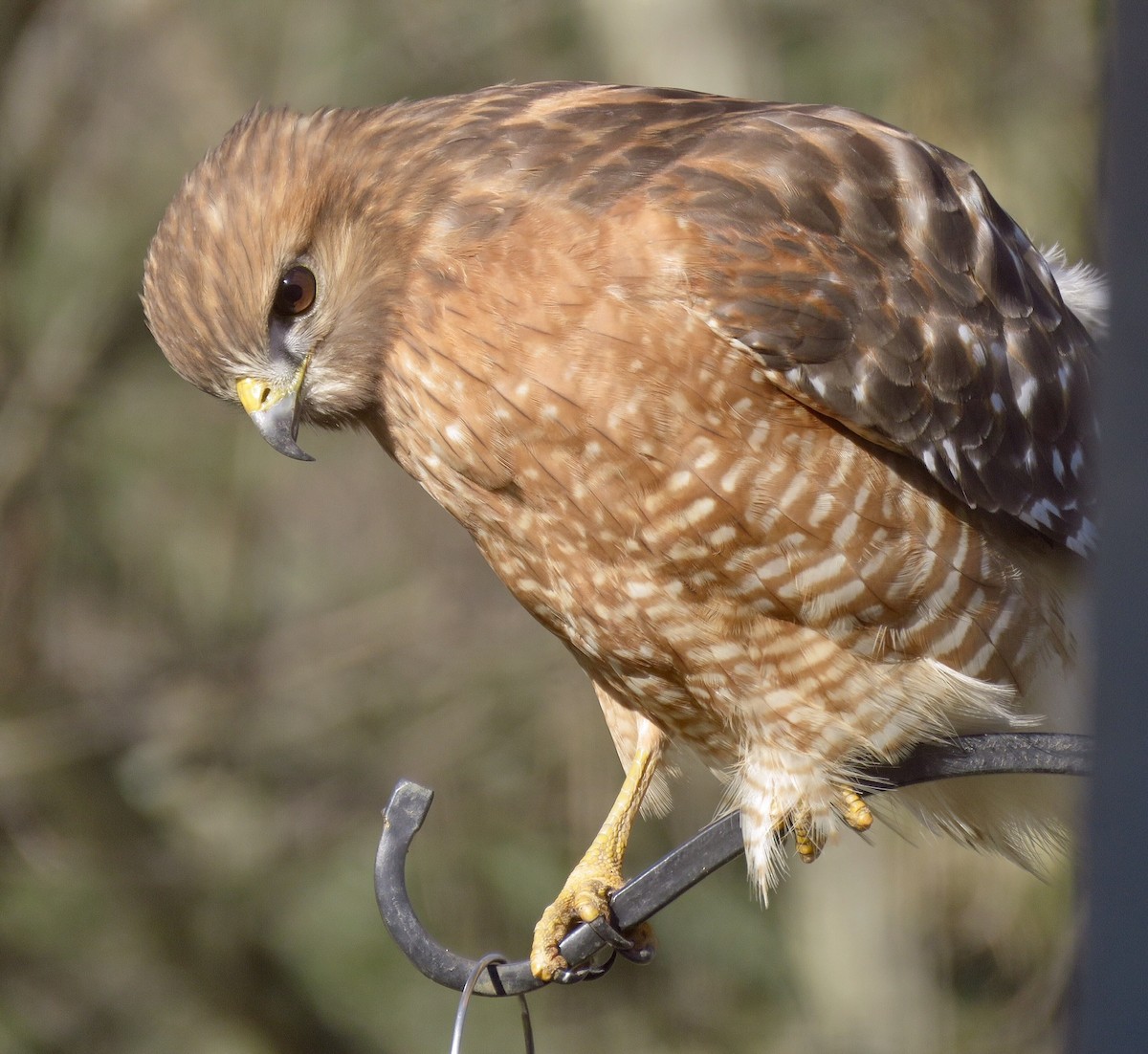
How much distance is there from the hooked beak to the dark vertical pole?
5.50ft

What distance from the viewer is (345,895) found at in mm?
6551

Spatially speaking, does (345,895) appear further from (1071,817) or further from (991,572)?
(991,572)

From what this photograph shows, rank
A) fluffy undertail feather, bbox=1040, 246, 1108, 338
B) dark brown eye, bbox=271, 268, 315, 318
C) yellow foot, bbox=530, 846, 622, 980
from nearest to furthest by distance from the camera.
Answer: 1. dark brown eye, bbox=271, 268, 315, 318
2. yellow foot, bbox=530, 846, 622, 980
3. fluffy undertail feather, bbox=1040, 246, 1108, 338

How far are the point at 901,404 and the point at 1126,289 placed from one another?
1.44 metres

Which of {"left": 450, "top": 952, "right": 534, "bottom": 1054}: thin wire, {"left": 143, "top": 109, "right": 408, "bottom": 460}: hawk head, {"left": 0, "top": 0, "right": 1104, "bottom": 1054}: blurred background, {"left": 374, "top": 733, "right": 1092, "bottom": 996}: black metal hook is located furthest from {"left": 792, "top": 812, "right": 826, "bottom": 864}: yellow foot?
{"left": 0, "top": 0, "right": 1104, "bottom": 1054}: blurred background

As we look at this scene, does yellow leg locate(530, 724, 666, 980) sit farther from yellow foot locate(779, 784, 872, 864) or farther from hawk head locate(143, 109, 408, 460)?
hawk head locate(143, 109, 408, 460)

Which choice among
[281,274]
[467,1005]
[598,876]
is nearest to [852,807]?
[598,876]

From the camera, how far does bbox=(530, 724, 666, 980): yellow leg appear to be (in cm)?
254

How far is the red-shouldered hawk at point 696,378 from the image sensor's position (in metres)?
2.10

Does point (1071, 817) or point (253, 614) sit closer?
point (1071, 817)

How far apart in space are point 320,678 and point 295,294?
3612mm

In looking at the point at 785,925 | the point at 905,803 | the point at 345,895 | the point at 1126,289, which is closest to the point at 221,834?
the point at 345,895

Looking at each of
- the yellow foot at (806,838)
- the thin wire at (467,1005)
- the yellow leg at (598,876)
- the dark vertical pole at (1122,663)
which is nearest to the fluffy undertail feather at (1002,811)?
the yellow foot at (806,838)

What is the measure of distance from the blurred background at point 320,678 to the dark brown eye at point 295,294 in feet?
10.5
